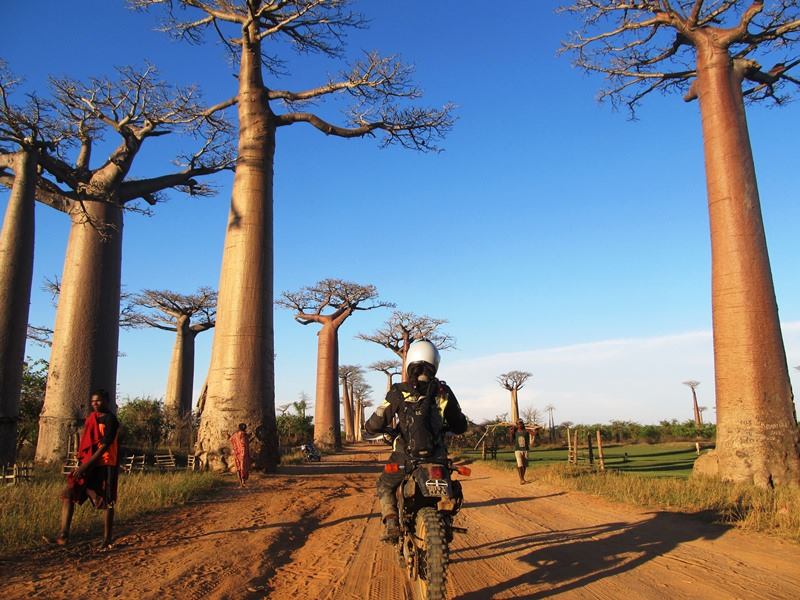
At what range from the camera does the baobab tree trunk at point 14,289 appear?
30.8 feet

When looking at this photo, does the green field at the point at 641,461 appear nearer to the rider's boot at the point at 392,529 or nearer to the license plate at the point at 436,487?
the rider's boot at the point at 392,529

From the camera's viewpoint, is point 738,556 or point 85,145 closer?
point 738,556

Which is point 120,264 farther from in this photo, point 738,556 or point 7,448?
point 738,556

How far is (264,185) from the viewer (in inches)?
461

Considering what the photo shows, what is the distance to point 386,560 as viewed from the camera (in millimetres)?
4246

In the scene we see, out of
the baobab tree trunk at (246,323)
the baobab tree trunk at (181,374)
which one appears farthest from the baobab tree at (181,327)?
the baobab tree trunk at (246,323)

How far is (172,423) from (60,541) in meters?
19.3

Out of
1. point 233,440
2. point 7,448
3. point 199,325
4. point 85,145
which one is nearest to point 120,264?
point 85,145

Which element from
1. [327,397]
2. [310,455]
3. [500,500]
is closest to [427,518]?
[500,500]

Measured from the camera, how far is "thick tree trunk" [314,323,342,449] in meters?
26.8

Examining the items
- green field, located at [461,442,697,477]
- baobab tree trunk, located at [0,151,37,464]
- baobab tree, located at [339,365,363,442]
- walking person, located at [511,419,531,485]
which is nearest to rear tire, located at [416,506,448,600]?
walking person, located at [511,419,531,485]

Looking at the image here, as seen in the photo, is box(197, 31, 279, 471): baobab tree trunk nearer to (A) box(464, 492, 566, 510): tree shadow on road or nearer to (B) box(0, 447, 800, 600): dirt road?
(B) box(0, 447, 800, 600): dirt road

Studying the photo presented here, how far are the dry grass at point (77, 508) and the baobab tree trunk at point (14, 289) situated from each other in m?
1.40

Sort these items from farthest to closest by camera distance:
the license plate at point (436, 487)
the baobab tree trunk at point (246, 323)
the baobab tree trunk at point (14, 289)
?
the baobab tree trunk at point (246, 323)
the baobab tree trunk at point (14, 289)
the license plate at point (436, 487)
